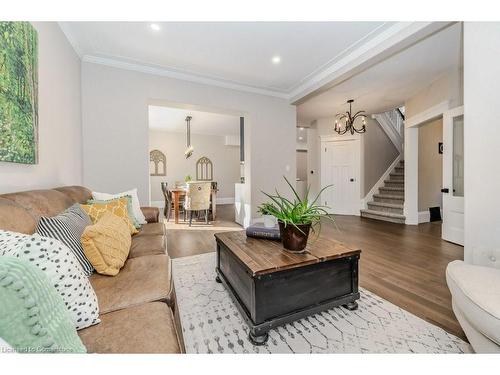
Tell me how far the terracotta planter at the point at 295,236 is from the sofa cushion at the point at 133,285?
77 centimetres

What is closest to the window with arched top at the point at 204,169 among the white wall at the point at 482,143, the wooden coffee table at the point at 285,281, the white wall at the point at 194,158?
the white wall at the point at 194,158

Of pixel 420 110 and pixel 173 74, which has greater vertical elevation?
pixel 173 74

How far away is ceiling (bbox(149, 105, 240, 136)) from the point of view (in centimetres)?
539

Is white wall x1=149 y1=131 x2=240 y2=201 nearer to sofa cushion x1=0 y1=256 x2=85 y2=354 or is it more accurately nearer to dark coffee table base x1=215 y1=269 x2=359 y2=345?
dark coffee table base x1=215 y1=269 x2=359 y2=345

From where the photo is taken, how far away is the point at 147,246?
1.73 meters

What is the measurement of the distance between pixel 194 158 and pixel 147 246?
6.27 meters

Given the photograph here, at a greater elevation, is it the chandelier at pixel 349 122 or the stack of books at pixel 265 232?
the chandelier at pixel 349 122

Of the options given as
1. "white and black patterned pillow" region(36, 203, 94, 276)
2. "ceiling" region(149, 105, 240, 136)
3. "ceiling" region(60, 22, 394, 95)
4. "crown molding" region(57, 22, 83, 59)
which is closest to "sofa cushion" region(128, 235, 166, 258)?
"white and black patterned pillow" region(36, 203, 94, 276)

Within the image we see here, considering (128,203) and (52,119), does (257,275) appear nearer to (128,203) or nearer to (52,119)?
(128,203)

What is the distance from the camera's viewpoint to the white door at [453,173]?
3061mm

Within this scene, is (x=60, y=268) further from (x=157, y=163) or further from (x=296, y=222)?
(x=157, y=163)

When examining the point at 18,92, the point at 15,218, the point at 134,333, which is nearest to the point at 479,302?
the point at 134,333

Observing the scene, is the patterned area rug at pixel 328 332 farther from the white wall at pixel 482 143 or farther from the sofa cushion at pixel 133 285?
the white wall at pixel 482 143
